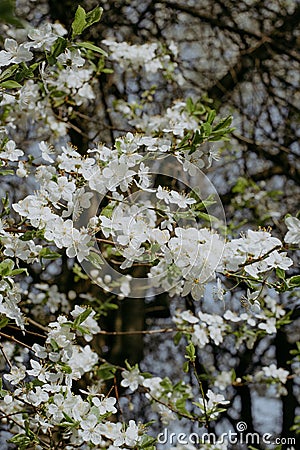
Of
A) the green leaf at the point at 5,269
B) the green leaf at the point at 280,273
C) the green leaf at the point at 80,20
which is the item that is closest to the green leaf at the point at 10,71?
the green leaf at the point at 80,20

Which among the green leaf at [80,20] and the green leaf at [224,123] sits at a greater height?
the green leaf at [80,20]

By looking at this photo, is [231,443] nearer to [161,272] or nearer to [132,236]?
[161,272]

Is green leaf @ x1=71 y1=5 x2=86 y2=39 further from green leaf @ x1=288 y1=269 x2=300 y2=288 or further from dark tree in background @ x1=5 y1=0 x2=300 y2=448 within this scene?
dark tree in background @ x1=5 y1=0 x2=300 y2=448

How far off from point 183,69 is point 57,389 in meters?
2.17

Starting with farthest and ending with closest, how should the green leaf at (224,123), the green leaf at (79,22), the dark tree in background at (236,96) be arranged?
the dark tree in background at (236,96)
the green leaf at (224,123)
the green leaf at (79,22)

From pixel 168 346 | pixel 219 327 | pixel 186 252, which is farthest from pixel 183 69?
pixel 186 252

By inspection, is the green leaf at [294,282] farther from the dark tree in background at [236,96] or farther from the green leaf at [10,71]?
the dark tree in background at [236,96]

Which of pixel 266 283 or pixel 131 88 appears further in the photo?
pixel 131 88

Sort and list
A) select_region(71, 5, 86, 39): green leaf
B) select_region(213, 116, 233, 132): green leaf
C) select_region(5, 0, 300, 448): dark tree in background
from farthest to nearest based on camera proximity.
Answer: select_region(5, 0, 300, 448): dark tree in background
select_region(213, 116, 233, 132): green leaf
select_region(71, 5, 86, 39): green leaf

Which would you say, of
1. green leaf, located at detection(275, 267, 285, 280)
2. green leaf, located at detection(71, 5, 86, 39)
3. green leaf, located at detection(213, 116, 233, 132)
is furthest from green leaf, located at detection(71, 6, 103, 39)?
green leaf, located at detection(275, 267, 285, 280)

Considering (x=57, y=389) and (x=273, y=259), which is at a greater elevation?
(x=273, y=259)

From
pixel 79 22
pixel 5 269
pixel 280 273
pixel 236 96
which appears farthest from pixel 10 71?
pixel 236 96

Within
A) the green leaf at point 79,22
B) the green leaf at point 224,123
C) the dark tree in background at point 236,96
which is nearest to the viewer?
the green leaf at point 79,22

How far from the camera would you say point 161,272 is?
142 cm
